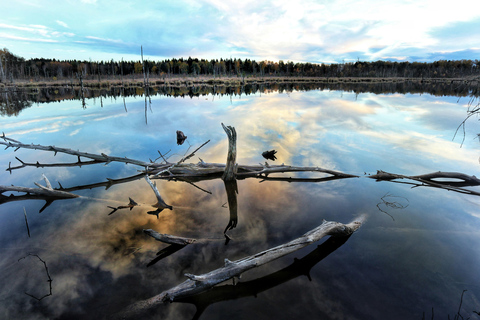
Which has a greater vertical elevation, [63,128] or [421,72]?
[421,72]

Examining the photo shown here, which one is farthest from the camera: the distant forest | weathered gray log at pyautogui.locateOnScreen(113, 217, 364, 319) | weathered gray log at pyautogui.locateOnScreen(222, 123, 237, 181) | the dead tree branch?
the distant forest

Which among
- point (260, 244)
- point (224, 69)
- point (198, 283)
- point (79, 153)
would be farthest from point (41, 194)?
point (224, 69)

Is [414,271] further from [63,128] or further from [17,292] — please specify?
[63,128]

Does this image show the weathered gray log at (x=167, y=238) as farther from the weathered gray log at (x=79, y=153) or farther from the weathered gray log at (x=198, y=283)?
the weathered gray log at (x=79, y=153)

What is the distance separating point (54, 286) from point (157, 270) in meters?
1.81

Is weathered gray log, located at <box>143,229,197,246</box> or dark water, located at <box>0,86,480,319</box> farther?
weathered gray log, located at <box>143,229,197,246</box>

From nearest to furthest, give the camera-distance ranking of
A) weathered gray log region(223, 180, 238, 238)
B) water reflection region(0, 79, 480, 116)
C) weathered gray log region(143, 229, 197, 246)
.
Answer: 1. weathered gray log region(143, 229, 197, 246)
2. weathered gray log region(223, 180, 238, 238)
3. water reflection region(0, 79, 480, 116)

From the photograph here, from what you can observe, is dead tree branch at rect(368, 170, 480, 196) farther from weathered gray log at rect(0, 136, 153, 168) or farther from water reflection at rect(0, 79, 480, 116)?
water reflection at rect(0, 79, 480, 116)

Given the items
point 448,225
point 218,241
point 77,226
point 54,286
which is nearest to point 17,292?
point 54,286

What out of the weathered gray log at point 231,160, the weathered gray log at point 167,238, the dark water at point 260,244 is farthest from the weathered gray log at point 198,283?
the weathered gray log at point 231,160

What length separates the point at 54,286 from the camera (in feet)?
15.2

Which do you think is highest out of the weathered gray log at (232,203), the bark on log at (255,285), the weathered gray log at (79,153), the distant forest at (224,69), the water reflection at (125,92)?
the distant forest at (224,69)

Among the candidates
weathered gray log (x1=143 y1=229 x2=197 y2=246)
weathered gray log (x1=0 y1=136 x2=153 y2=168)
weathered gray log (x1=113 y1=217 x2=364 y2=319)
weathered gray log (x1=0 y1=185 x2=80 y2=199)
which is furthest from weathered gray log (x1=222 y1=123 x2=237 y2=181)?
weathered gray log (x1=0 y1=185 x2=80 y2=199)

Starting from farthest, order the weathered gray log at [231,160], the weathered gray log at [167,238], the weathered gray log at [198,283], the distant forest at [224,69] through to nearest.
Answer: the distant forest at [224,69] < the weathered gray log at [231,160] < the weathered gray log at [167,238] < the weathered gray log at [198,283]
